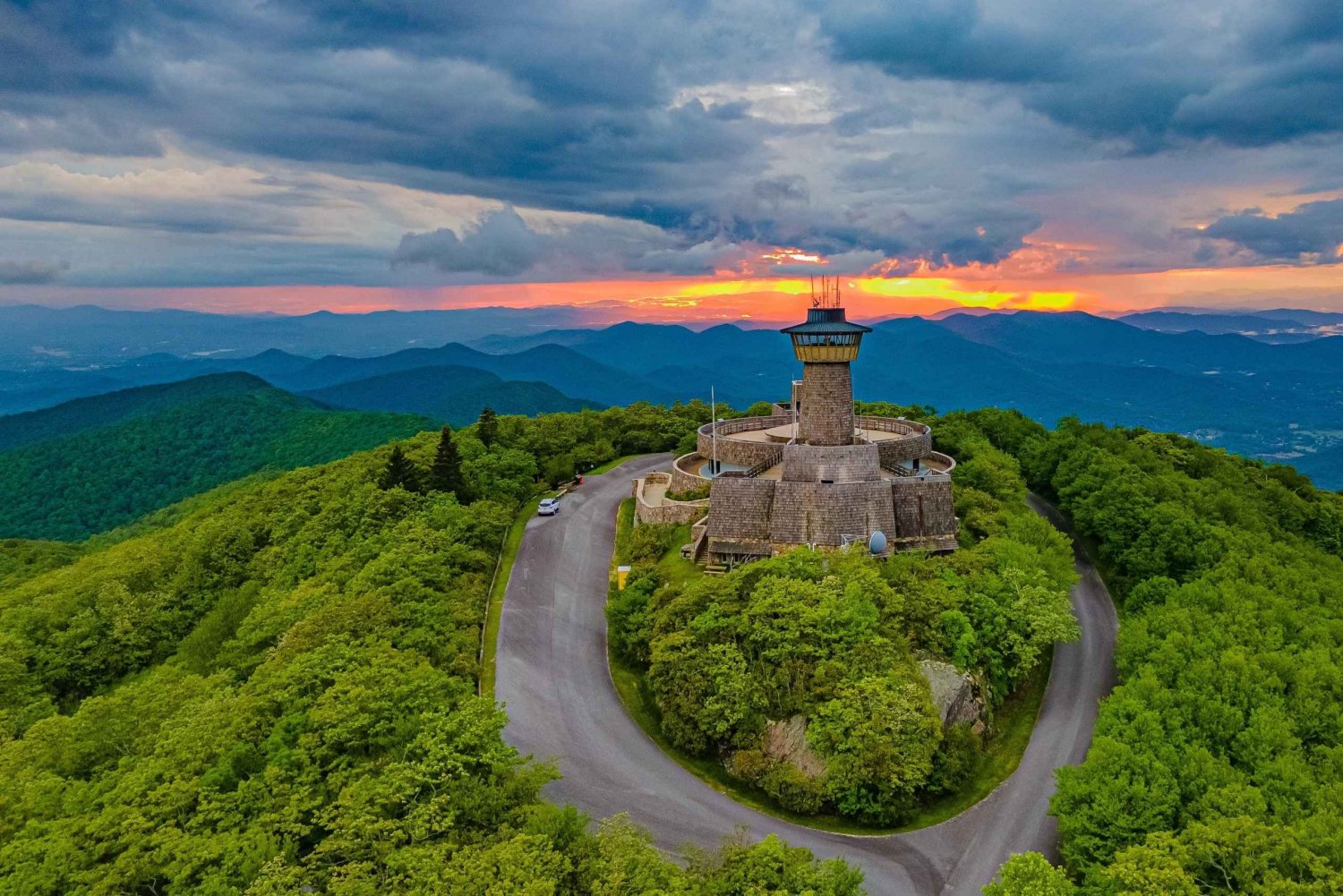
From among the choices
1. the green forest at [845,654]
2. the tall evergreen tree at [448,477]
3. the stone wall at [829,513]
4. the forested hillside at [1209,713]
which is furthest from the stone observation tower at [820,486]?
the tall evergreen tree at [448,477]

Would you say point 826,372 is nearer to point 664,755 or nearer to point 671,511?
point 671,511

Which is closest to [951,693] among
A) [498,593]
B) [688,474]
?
[688,474]

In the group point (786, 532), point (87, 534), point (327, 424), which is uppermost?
point (786, 532)

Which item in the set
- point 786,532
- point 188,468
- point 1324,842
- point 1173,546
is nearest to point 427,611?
point 786,532

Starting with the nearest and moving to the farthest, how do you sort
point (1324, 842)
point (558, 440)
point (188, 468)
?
point (1324, 842), point (558, 440), point (188, 468)

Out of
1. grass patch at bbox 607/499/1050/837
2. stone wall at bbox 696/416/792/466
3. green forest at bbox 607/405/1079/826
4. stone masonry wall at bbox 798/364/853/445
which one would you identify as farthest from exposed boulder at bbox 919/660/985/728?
stone wall at bbox 696/416/792/466

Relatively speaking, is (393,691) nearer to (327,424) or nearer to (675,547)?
(675,547)
